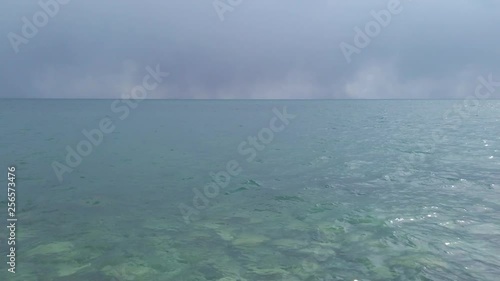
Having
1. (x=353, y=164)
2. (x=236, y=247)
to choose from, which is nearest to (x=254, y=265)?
(x=236, y=247)

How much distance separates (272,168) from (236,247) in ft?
49.7

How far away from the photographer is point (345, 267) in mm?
11211

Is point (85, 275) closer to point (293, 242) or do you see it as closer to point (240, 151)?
point (293, 242)
